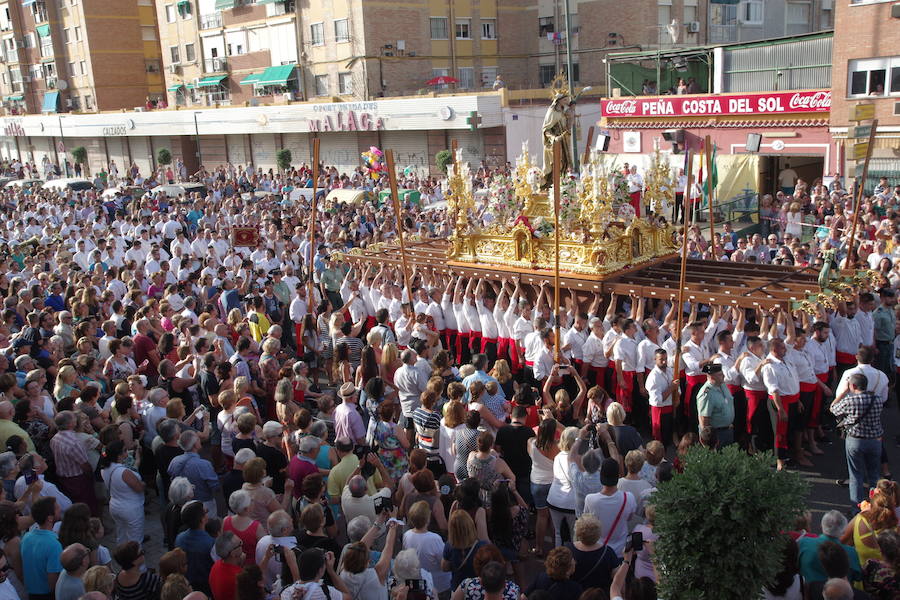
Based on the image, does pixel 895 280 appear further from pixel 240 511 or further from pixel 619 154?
pixel 619 154

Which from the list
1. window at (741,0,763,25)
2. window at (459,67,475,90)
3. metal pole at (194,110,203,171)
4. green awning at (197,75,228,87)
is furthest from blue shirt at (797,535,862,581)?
green awning at (197,75,228,87)

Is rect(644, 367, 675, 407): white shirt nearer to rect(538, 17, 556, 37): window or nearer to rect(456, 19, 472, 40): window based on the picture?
rect(456, 19, 472, 40): window

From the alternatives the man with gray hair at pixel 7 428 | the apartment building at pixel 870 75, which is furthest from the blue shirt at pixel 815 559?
the apartment building at pixel 870 75

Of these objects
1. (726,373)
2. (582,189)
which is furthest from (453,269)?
(726,373)

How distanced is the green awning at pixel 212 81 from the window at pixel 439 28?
11.7 m

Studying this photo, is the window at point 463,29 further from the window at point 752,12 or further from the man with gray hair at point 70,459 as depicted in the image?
the man with gray hair at point 70,459

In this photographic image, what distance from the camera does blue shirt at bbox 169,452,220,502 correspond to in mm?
6133

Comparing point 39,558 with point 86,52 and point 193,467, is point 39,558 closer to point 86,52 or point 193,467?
point 193,467

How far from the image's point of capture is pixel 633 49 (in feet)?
103

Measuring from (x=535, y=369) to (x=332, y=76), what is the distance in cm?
2938

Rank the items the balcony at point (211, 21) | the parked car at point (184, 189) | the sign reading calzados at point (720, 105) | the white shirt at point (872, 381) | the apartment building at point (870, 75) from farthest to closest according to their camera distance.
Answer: the balcony at point (211, 21), the parked car at point (184, 189), the sign reading calzados at point (720, 105), the apartment building at point (870, 75), the white shirt at point (872, 381)

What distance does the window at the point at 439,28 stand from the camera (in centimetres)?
3541

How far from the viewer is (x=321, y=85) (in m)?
36.1

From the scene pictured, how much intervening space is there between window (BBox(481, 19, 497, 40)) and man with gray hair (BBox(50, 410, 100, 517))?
32765 millimetres
